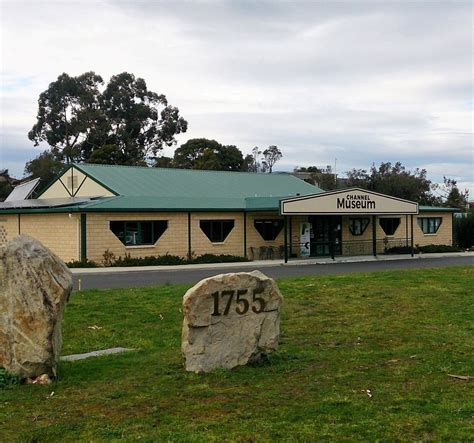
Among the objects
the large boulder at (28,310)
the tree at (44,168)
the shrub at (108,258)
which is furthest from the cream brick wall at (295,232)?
the tree at (44,168)

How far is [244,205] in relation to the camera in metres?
36.0

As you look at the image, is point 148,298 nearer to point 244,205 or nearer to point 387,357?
point 387,357

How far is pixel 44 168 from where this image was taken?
68188 mm

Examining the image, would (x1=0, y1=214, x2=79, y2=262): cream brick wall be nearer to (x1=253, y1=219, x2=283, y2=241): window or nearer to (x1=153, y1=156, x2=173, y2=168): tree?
(x1=253, y1=219, x2=283, y2=241): window

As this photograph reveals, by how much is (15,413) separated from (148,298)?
7.95 metres

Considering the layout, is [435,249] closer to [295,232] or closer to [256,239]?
[295,232]

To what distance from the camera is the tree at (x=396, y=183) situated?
66.6m

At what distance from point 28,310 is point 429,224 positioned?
4041 cm

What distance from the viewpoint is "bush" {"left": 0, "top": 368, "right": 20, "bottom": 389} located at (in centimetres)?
767

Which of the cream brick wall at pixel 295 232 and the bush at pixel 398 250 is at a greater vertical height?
the cream brick wall at pixel 295 232

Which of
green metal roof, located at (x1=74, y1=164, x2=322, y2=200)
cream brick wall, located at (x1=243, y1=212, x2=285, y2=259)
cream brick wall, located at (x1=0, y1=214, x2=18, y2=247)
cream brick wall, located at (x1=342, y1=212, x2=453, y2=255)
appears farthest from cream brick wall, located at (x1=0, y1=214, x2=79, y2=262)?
cream brick wall, located at (x1=342, y1=212, x2=453, y2=255)

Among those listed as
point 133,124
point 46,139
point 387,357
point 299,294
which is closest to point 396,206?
point 299,294

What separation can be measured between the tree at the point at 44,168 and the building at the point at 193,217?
26.0 meters

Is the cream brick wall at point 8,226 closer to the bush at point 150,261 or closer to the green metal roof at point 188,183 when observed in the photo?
the green metal roof at point 188,183
